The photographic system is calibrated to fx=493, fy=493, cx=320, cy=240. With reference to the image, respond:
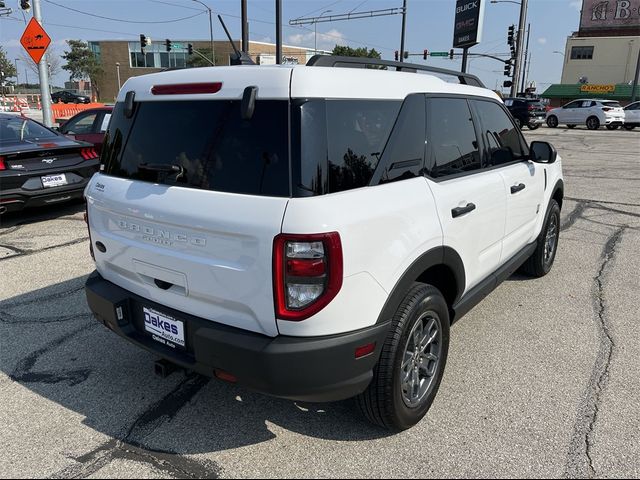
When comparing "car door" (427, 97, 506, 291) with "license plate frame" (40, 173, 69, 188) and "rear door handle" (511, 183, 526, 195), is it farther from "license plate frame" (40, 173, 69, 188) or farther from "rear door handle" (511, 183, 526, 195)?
"license plate frame" (40, 173, 69, 188)

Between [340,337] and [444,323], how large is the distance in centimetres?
92

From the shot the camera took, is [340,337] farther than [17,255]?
No

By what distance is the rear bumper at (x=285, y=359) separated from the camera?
212cm

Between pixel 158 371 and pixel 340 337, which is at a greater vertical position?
pixel 340 337

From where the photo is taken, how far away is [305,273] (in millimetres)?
2059

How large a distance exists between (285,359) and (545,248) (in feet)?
12.3

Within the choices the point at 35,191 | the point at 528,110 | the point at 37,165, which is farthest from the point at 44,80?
the point at 528,110

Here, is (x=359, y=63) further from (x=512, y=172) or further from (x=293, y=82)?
(x=512, y=172)

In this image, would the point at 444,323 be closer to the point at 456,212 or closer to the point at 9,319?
the point at 456,212

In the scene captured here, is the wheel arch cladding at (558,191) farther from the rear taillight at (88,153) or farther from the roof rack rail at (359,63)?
the rear taillight at (88,153)

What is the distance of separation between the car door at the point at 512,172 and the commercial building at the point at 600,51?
59097 mm

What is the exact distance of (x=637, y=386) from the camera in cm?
310

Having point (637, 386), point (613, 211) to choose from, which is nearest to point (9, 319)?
point (637, 386)

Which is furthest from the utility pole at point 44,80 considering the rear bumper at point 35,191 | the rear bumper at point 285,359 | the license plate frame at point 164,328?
the rear bumper at point 285,359
